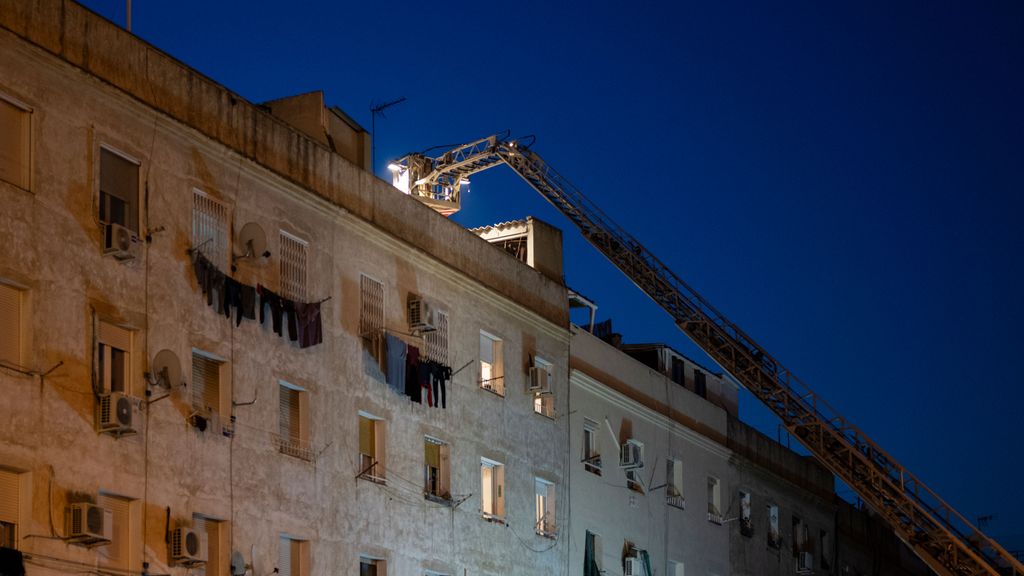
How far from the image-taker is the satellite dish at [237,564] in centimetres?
3409

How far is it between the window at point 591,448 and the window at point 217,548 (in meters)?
18.6

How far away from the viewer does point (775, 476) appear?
216ft

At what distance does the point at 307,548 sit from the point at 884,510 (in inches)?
1119

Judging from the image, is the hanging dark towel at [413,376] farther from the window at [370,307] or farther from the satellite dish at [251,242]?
the satellite dish at [251,242]

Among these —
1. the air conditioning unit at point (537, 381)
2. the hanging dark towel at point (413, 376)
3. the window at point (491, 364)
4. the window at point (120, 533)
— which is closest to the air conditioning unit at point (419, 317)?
the hanging dark towel at point (413, 376)

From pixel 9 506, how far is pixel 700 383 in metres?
39.5

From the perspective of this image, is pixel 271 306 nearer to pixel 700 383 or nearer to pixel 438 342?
pixel 438 342

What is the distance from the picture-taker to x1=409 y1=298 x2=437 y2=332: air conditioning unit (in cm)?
4178

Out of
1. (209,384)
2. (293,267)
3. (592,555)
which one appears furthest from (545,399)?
(209,384)

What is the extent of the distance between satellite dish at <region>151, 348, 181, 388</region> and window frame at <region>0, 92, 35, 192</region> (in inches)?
175

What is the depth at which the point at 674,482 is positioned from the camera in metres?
57.4

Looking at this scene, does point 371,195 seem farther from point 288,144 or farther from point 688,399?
point 688,399

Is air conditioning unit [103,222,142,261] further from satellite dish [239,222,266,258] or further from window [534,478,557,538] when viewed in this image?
window [534,478,557,538]

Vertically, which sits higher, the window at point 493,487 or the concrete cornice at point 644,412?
the concrete cornice at point 644,412
